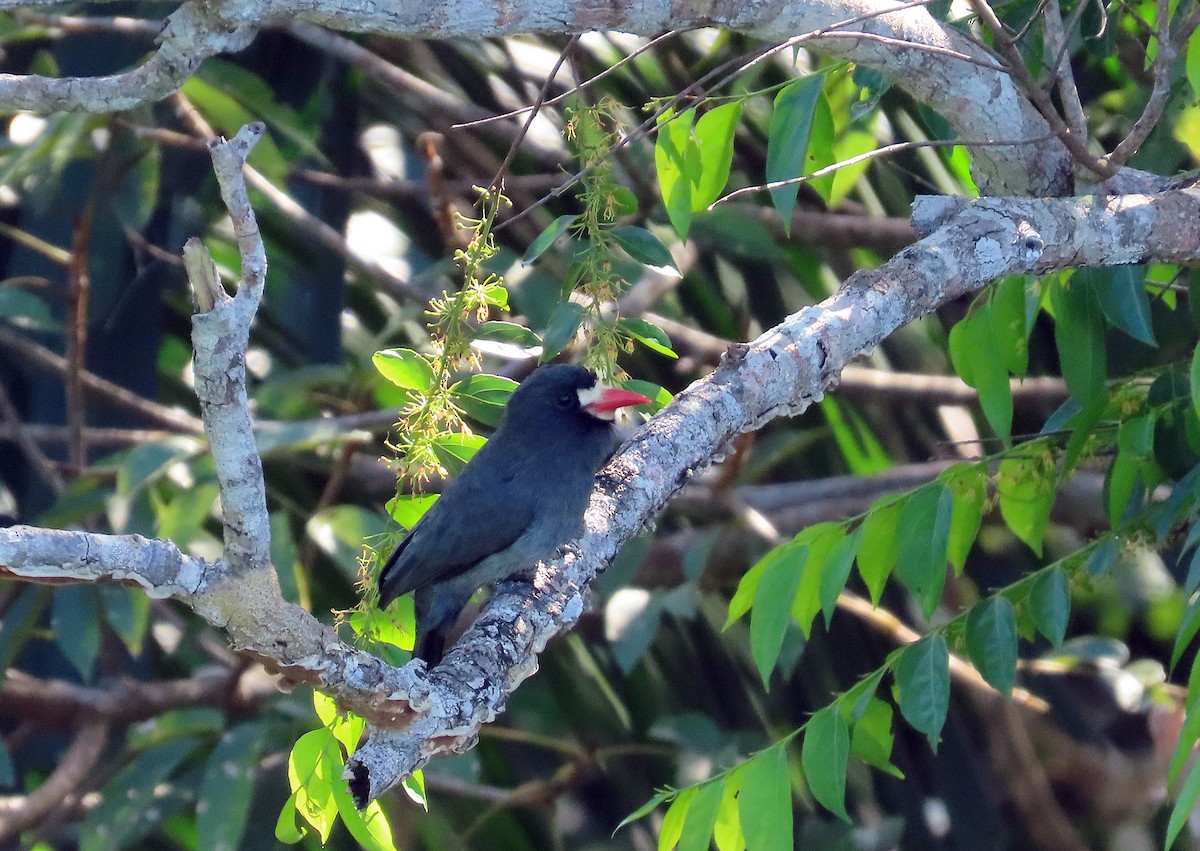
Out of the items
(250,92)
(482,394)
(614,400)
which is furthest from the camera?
(250,92)

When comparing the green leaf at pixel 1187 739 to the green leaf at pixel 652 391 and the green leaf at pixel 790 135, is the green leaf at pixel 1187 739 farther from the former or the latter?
the green leaf at pixel 652 391

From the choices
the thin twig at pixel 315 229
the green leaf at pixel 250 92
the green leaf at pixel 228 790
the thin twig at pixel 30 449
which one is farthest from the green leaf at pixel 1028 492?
the thin twig at pixel 30 449

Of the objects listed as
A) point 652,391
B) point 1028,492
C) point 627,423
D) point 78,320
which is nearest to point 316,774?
point 652,391

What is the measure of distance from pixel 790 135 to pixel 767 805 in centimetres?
131

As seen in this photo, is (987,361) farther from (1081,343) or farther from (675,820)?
(675,820)

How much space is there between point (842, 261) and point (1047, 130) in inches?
108

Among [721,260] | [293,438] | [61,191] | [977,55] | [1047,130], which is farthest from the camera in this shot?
[721,260]

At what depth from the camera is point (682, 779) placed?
411 centimetres

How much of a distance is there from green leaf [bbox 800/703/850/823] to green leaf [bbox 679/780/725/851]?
0.59ft

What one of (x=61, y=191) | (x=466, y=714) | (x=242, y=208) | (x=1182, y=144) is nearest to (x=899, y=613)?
(x=1182, y=144)

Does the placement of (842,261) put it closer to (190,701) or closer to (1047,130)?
(1047,130)

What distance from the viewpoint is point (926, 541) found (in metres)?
2.48

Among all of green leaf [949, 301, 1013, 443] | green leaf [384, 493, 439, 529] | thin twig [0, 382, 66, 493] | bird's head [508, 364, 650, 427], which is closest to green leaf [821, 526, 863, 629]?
green leaf [949, 301, 1013, 443]

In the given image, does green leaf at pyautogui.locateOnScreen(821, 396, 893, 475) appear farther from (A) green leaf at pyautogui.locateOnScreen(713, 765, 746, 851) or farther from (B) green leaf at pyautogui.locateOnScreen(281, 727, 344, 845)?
(B) green leaf at pyautogui.locateOnScreen(281, 727, 344, 845)
